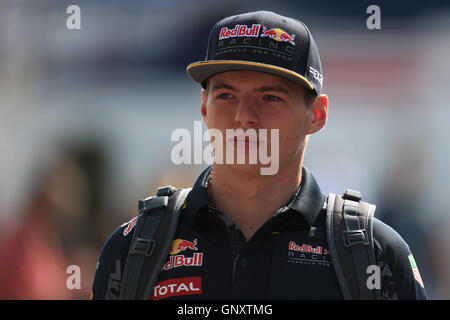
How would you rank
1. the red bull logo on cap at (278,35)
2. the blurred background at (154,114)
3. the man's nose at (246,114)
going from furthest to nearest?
the blurred background at (154,114)
the red bull logo on cap at (278,35)
the man's nose at (246,114)

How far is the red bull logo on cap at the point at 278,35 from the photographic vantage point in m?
2.11

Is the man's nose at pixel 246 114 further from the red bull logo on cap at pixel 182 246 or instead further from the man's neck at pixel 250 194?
the red bull logo on cap at pixel 182 246

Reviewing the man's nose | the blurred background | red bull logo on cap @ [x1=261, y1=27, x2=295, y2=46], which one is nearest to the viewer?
the man's nose

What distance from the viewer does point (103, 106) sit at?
17.1 ft

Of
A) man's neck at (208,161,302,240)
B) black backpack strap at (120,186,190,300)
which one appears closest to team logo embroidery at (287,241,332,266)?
man's neck at (208,161,302,240)

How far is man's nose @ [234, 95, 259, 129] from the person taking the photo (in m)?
2.01

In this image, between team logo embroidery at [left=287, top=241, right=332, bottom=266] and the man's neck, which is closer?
team logo embroidery at [left=287, top=241, right=332, bottom=266]

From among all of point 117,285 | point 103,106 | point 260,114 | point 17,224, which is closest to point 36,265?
point 17,224

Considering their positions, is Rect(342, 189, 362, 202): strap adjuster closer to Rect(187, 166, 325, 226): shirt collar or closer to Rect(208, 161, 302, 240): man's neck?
Rect(187, 166, 325, 226): shirt collar

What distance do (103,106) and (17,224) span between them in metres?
1.27

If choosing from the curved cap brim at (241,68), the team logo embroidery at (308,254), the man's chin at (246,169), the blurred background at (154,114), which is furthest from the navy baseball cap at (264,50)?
the blurred background at (154,114)

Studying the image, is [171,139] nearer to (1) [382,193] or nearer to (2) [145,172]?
(2) [145,172]

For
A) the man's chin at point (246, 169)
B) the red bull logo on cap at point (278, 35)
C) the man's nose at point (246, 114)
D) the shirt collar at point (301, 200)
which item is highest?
the red bull logo on cap at point (278, 35)

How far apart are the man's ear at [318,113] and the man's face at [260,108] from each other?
8cm
